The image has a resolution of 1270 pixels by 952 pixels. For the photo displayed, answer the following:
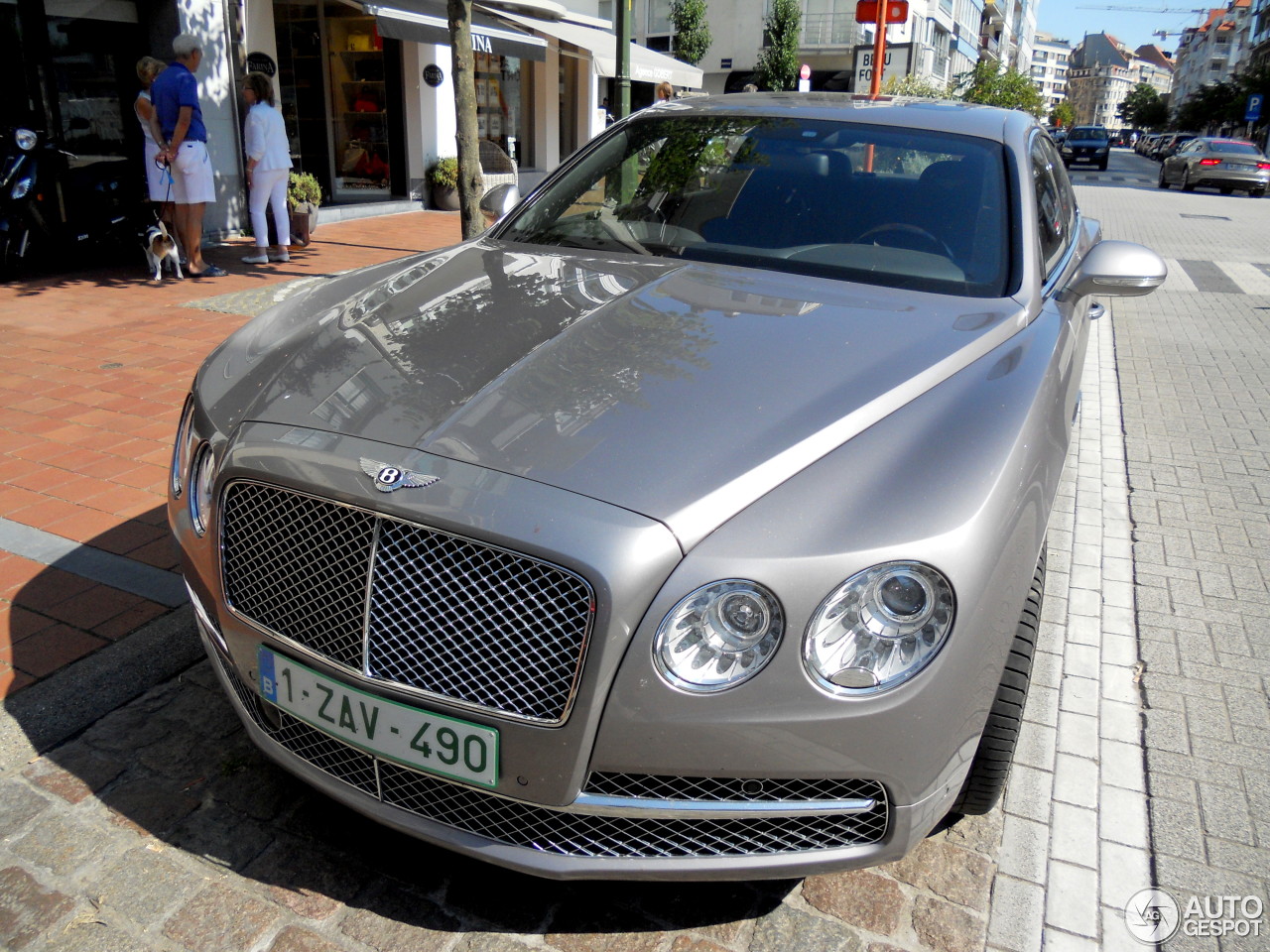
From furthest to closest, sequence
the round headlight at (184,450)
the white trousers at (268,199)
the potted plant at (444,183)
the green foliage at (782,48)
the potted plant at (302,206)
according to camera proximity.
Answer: the green foliage at (782,48) < the potted plant at (444,183) < the potted plant at (302,206) < the white trousers at (268,199) < the round headlight at (184,450)

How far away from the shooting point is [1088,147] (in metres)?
40.8

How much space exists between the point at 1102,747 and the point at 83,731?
2868 millimetres

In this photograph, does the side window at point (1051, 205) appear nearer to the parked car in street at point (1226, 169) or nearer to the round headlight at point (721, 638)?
the round headlight at point (721, 638)

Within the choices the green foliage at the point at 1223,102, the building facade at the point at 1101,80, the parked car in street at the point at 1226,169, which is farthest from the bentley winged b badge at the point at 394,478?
the building facade at the point at 1101,80

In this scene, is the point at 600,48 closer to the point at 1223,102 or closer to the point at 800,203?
the point at 800,203

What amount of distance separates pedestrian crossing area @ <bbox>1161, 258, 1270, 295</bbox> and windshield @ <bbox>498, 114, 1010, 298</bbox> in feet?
30.1

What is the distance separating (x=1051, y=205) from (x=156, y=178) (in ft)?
24.0

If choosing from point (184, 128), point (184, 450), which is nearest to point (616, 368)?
point (184, 450)

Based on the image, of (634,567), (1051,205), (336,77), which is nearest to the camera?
(634,567)

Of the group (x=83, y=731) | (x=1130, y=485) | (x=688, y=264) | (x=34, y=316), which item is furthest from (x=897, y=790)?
(x=34, y=316)

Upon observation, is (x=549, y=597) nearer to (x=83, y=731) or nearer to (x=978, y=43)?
(x=83, y=731)

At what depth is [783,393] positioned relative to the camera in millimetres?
2152

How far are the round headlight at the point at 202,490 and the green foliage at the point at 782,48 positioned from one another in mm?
40083

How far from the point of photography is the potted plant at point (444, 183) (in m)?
14.4
